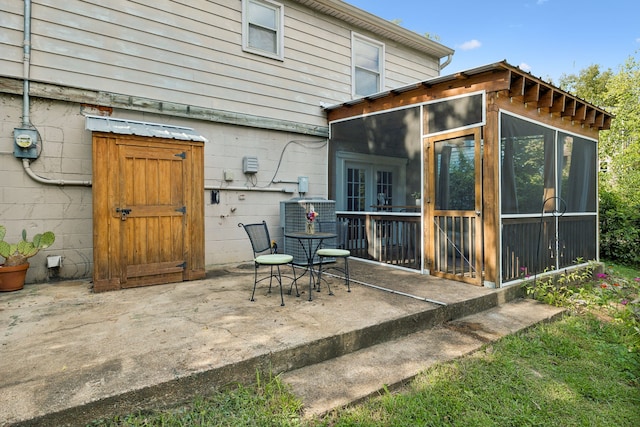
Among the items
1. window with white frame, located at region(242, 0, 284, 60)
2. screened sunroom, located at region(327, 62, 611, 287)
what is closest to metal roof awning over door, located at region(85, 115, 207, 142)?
window with white frame, located at region(242, 0, 284, 60)

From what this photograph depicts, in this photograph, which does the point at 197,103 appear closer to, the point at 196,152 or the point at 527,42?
the point at 196,152

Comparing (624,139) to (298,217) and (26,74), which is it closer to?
(298,217)

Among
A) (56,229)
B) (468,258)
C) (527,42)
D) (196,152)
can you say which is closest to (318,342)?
(468,258)

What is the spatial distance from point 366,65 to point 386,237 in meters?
3.99

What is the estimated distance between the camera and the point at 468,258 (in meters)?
4.43

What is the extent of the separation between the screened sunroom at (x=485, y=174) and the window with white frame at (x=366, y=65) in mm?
1403

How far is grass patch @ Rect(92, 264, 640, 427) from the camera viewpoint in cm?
191

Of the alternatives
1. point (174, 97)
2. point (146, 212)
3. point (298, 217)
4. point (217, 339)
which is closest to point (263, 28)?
point (174, 97)

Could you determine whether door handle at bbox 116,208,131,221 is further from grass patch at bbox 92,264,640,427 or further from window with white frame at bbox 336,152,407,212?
window with white frame at bbox 336,152,407,212

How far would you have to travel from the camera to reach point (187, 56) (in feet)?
16.7

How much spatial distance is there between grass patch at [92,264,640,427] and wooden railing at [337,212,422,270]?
6.93 ft

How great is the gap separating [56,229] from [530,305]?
5929mm

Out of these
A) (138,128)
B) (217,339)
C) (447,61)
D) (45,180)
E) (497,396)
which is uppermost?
(447,61)

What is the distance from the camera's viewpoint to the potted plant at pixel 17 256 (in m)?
3.73
